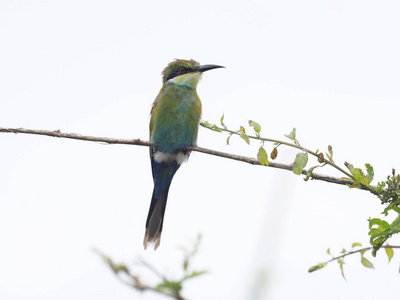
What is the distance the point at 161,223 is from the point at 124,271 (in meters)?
4.07

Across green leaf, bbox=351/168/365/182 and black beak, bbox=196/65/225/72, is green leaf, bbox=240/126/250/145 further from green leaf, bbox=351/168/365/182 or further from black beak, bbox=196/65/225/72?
black beak, bbox=196/65/225/72

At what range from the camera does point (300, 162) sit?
6.04ft

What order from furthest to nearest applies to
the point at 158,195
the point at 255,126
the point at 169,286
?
1. the point at 158,195
2. the point at 255,126
3. the point at 169,286

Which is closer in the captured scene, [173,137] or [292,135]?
[292,135]

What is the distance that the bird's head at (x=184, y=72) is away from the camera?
17.8 ft

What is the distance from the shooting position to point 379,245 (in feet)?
5.45

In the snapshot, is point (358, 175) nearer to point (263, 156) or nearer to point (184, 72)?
→ point (263, 156)

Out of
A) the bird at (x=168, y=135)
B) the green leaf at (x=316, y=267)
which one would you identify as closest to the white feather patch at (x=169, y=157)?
the bird at (x=168, y=135)

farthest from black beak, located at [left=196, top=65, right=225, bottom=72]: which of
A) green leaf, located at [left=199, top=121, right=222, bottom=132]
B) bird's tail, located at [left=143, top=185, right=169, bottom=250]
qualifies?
green leaf, located at [left=199, top=121, right=222, bottom=132]

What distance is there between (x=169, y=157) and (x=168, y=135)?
20cm

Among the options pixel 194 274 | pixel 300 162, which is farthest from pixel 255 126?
pixel 194 274

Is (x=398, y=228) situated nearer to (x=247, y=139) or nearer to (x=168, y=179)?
(x=247, y=139)

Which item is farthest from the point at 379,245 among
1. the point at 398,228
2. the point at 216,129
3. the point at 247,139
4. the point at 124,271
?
the point at 124,271

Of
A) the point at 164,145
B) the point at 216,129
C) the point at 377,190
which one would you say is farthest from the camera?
the point at 164,145
